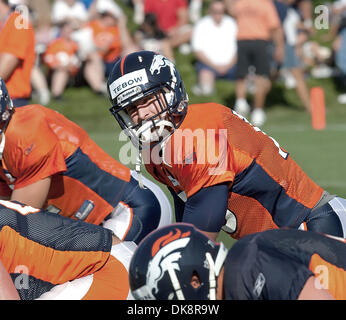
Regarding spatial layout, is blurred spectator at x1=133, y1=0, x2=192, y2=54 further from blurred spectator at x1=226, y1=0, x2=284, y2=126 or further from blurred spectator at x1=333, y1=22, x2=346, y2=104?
blurred spectator at x1=333, y1=22, x2=346, y2=104

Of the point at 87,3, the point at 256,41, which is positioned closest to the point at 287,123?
the point at 256,41

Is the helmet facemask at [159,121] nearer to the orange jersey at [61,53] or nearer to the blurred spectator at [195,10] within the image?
the orange jersey at [61,53]

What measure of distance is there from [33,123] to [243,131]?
1.40 meters

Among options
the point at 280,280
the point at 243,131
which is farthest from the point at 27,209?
the point at 280,280

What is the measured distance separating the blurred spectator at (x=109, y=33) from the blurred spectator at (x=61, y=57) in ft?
1.50

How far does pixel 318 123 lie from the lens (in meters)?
11.6

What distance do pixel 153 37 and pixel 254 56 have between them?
2.34 metres

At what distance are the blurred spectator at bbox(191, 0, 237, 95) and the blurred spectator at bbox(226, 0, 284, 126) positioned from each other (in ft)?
2.89

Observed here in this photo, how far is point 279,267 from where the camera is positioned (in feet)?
8.61

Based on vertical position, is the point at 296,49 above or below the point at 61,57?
below

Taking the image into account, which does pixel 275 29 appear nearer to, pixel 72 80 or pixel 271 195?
pixel 72 80

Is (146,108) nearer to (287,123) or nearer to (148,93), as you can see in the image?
(148,93)

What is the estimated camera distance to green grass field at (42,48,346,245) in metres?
9.07

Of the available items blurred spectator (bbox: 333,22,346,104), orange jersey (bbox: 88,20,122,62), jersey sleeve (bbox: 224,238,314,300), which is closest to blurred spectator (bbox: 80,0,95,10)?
orange jersey (bbox: 88,20,122,62)
